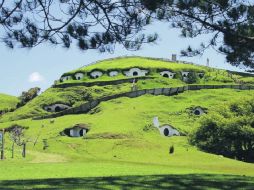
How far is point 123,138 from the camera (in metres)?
61.3

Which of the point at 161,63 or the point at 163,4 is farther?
the point at 161,63

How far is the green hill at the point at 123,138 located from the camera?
2241cm

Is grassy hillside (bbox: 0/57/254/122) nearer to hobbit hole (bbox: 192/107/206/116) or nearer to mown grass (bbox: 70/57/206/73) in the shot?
mown grass (bbox: 70/57/206/73)

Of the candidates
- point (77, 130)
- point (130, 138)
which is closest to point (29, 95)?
point (77, 130)

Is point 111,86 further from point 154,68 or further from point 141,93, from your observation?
point 141,93

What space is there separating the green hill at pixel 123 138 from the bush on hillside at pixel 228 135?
2.08 m

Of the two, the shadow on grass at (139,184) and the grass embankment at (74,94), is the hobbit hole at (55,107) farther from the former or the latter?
the shadow on grass at (139,184)

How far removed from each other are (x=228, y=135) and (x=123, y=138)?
12.4 m

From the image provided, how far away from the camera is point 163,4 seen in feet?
47.8

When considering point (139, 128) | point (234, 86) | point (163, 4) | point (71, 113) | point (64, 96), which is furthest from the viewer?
point (64, 96)

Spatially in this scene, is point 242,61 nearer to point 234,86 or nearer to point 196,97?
point 196,97

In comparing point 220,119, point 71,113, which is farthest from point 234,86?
point 220,119

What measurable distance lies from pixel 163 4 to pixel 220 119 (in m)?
44.4

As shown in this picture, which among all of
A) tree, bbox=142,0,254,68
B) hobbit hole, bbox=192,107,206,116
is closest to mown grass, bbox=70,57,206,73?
hobbit hole, bbox=192,107,206,116
